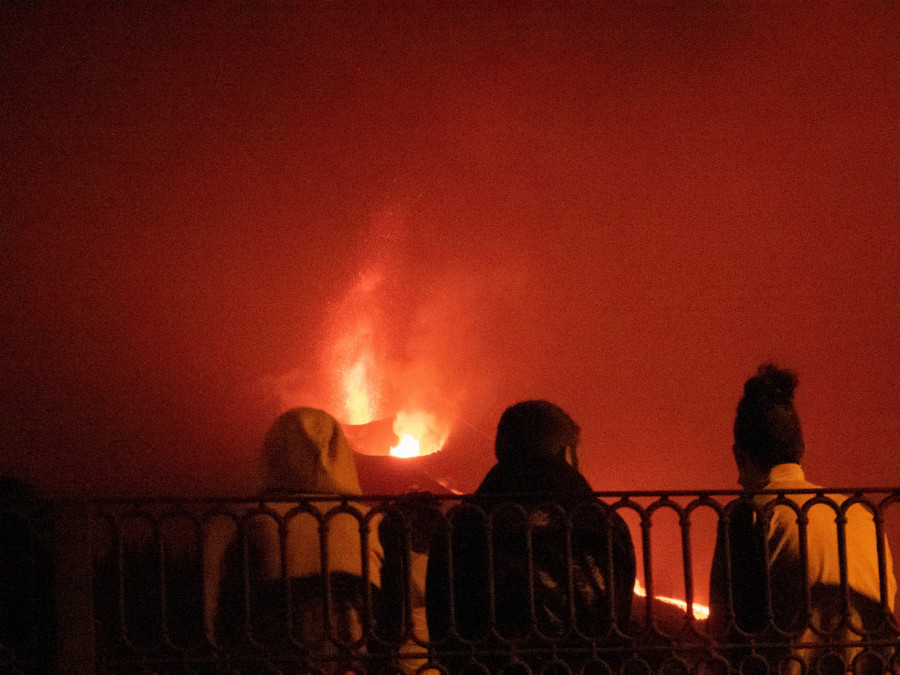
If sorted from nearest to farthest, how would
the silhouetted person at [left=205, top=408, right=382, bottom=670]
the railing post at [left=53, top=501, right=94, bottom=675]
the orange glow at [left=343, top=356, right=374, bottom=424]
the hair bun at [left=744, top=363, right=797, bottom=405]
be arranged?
the railing post at [left=53, top=501, right=94, bottom=675], the silhouetted person at [left=205, top=408, right=382, bottom=670], the hair bun at [left=744, top=363, right=797, bottom=405], the orange glow at [left=343, top=356, right=374, bottom=424]

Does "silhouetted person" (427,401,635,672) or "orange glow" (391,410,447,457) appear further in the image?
"orange glow" (391,410,447,457)

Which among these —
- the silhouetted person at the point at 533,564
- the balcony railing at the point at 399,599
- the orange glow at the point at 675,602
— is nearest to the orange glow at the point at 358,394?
the orange glow at the point at 675,602

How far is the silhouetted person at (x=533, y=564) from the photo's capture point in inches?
123

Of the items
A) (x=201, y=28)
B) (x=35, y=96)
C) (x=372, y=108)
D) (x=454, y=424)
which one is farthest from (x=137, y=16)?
(x=454, y=424)

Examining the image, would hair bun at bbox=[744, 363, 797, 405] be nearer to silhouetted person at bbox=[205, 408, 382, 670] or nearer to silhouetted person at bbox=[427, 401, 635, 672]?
silhouetted person at bbox=[427, 401, 635, 672]

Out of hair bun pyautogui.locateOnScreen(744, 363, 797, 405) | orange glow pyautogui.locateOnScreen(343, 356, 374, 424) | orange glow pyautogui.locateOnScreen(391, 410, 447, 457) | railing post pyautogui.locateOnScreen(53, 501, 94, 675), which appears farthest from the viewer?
orange glow pyautogui.locateOnScreen(391, 410, 447, 457)

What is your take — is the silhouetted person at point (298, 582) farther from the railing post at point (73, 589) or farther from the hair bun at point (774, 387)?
the hair bun at point (774, 387)

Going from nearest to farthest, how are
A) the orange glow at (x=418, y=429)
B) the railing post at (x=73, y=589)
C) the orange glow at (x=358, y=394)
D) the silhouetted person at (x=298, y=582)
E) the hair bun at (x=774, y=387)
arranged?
the railing post at (x=73, y=589) → the silhouetted person at (x=298, y=582) → the hair bun at (x=774, y=387) → the orange glow at (x=358, y=394) → the orange glow at (x=418, y=429)

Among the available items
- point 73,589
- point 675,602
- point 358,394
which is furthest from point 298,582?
point 675,602

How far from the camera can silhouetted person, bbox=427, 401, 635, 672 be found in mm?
3113

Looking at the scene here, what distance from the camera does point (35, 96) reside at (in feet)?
17.5

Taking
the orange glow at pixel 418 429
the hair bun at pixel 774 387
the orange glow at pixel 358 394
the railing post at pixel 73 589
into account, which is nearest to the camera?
the railing post at pixel 73 589

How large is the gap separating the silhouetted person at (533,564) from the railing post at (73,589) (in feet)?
3.27

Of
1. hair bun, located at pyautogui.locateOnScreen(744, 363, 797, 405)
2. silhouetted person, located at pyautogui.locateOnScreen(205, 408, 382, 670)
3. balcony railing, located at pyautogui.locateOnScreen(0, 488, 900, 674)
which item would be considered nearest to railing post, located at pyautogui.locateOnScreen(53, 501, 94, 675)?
balcony railing, located at pyautogui.locateOnScreen(0, 488, 900, 674)
